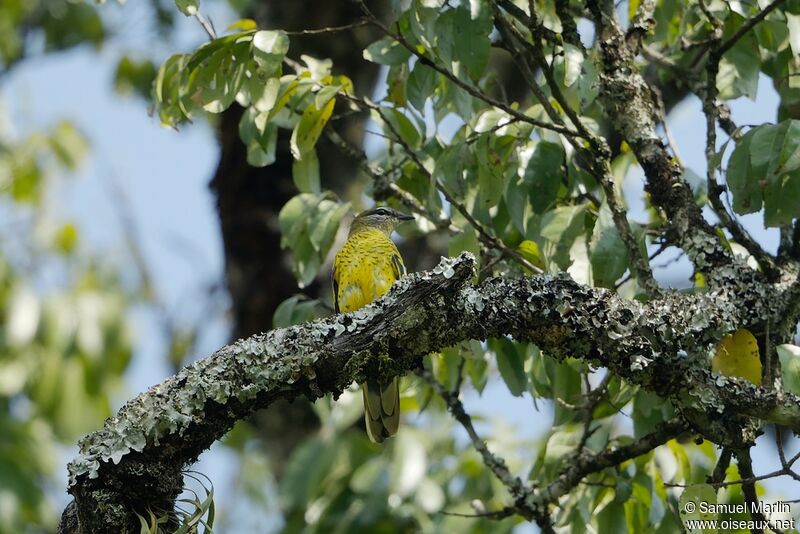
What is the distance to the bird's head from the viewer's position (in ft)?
15.4

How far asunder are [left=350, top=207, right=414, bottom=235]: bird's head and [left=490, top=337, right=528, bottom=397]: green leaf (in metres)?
1.12

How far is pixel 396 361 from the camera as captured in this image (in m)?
2.80

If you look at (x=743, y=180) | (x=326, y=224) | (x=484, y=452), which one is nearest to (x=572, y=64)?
(x=743, y=180)

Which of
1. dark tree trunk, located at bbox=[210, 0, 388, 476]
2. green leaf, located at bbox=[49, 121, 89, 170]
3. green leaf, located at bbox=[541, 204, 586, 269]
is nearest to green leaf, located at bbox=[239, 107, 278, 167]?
green leaf, located at bbox=[541, 204, 586, 269]

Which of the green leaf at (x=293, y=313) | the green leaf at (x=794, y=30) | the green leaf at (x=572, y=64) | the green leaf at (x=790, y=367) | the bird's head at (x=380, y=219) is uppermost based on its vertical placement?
the bird's head at (x=380, y=219)

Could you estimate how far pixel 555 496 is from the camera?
363 cm

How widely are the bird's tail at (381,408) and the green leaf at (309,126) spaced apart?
43.1 inches

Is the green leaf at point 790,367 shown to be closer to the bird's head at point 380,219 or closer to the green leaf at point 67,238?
the bird's head at point 380,219

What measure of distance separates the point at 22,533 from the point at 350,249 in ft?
11.2

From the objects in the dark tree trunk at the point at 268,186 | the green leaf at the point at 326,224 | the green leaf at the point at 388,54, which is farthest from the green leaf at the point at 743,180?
the dark tree trunk at the point at 268,186

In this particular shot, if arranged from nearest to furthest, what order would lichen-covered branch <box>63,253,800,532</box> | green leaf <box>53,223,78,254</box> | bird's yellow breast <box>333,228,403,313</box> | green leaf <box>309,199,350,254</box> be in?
lichen-covered branch <box>63,253,800,532</box>, green leaf <box>309,199,350,254</box>, bird's yellow breast <box>333,228,403,313</box>, green leaf <box>53,223,78,254</box>

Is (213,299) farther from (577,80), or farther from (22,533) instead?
(577,80)

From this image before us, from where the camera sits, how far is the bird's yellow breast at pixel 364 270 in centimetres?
455

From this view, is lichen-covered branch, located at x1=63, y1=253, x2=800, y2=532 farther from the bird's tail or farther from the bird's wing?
the bird's wing
